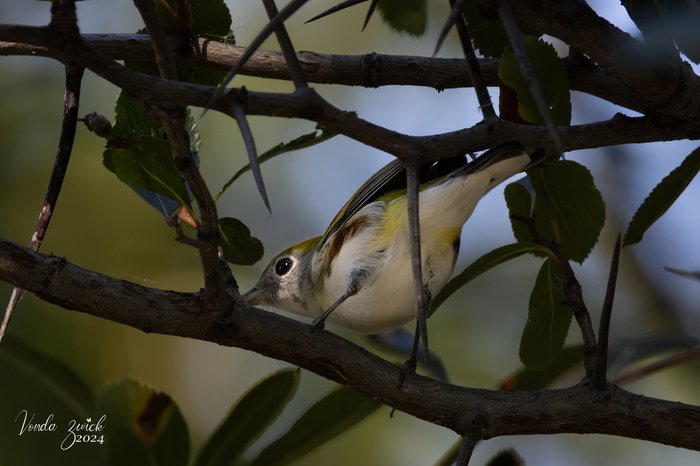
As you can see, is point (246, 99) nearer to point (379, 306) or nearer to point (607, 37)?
point (607, 37)

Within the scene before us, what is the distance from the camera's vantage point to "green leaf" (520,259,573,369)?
1.80 metres

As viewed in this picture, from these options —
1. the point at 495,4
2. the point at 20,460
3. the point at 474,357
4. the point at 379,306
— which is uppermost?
the point at 474,357

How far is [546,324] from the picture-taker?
71.4 inches

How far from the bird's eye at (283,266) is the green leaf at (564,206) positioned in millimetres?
1180

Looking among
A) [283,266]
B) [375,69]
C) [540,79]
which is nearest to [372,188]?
[375,69]

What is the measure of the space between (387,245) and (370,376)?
2.21ft

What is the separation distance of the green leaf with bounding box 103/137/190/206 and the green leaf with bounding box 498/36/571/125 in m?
0.62

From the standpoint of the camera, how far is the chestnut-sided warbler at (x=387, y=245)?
6.98ft

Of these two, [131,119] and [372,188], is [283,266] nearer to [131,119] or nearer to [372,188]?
[372,188]

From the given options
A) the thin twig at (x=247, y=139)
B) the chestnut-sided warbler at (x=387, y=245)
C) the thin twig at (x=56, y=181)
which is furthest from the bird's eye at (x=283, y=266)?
the thin twig at (x=247, y=139)

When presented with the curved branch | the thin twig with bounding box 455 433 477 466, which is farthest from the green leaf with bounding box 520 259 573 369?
the curved branch

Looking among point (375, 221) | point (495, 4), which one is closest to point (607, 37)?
point (495, 4)

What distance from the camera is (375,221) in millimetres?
2340

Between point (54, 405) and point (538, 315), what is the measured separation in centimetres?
102
